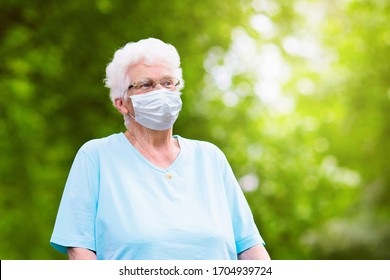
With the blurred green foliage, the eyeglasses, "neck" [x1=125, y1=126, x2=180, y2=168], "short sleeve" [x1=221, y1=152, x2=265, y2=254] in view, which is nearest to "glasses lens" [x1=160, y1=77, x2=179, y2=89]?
the eyeglasses

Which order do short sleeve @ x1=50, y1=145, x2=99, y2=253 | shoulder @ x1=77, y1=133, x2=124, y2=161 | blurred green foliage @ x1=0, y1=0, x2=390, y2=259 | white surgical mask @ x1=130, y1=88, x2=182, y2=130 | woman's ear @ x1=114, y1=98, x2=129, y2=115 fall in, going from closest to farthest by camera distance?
short sleeve @ x1=50, y1=145, x2=99, y2=253 < shoulder @ x1=77, y1=133, x2=124, y2=161 < white surgical mask @ x1=130, y1=88, x2=182, y2=130 < woman's ear @ x1=114, y1=98, x2=129, y2=115 < blurred green foliage @ x1=0, y1=0, x2=390, y2=259

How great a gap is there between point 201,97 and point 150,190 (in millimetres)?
7843

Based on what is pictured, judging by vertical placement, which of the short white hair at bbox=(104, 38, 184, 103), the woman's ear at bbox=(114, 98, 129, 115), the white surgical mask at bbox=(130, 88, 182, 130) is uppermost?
the short white hair at bbox=(104, 38, 184, 103)

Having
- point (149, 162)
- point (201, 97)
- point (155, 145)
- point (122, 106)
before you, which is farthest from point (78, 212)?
point (201, 97)

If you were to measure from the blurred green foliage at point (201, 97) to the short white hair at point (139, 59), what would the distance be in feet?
17.9

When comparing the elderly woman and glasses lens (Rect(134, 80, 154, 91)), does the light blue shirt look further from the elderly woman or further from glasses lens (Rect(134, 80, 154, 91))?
glasses lens (Rect(134, 80, 154, 91))

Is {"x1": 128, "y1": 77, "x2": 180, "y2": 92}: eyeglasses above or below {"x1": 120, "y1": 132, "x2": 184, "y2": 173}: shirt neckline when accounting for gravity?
above

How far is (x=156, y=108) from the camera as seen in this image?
3172 mm

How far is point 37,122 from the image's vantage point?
9.87m

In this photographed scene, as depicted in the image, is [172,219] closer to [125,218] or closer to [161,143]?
[125,218]

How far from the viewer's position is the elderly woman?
291cm

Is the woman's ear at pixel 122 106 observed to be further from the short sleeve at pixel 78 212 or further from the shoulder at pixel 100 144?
the short sleeve at pixel 78 212

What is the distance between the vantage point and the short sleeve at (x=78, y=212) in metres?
2.90

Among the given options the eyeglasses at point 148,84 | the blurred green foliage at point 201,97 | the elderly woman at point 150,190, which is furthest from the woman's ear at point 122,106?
the blurred green foliage at point 201,97
